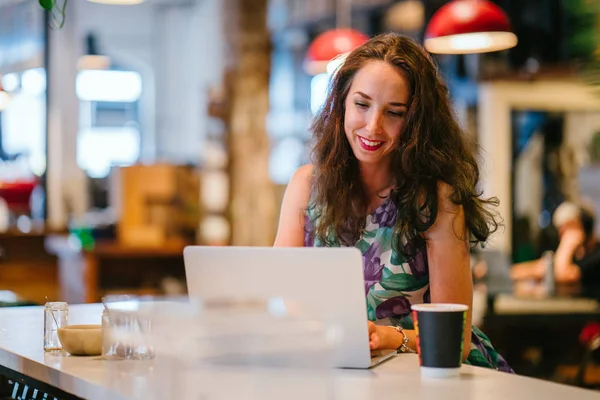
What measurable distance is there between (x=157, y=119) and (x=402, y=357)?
485 inches

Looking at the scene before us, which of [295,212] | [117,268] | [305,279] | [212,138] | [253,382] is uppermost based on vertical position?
[212,138]

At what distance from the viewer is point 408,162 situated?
7.65 ft

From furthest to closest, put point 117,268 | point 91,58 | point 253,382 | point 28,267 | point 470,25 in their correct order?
point 91,58 → point 28,267 → point 117,268 → point 470,25 → point 253,382

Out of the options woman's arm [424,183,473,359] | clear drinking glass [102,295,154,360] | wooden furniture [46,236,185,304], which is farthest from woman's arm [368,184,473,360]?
wooden furniture [46,236,185,304]

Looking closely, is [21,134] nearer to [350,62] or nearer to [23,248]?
[23,248]

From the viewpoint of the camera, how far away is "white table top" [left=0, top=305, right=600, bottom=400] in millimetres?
1277

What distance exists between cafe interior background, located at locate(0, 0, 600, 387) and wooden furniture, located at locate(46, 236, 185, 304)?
15 millimetres

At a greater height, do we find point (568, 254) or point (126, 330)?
point (126, 330)

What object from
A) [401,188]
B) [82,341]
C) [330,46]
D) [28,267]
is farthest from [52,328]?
[28,267]

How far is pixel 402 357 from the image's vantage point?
1.96m

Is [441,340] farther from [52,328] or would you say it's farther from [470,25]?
[470,25]

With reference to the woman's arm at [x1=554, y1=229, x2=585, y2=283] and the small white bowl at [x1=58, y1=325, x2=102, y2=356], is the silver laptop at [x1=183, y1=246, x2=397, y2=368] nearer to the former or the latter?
Answer: the small white bowl at [x1=58, y1=325, x2=102, y2=356]

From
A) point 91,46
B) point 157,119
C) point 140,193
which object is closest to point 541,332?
point 140,193

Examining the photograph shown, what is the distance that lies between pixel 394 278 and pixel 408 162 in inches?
→ 11.1
